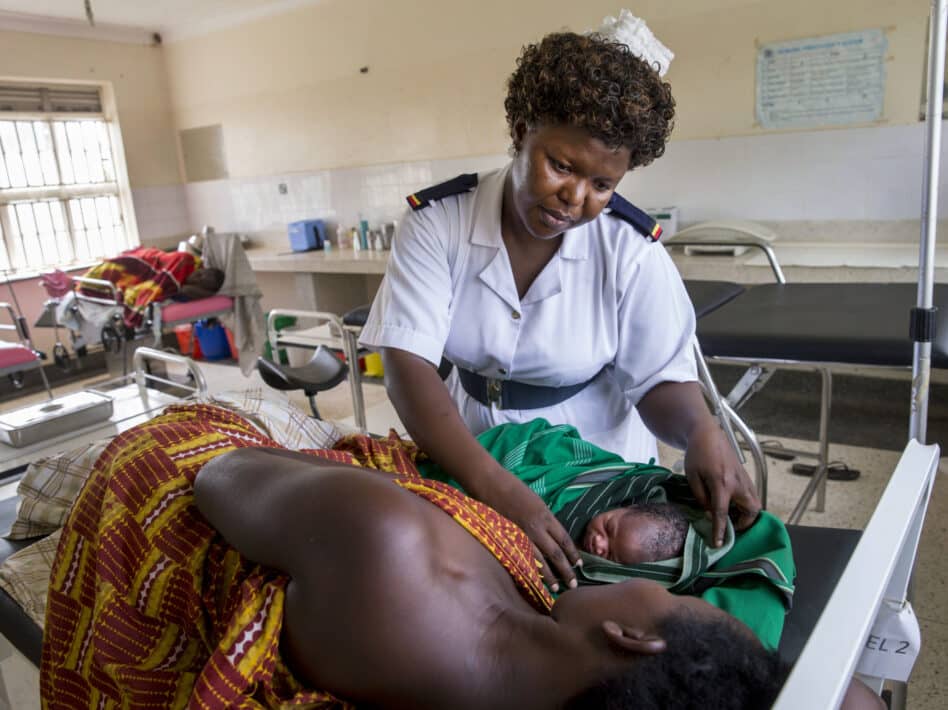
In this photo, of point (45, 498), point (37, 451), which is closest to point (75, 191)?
point (37, 451)

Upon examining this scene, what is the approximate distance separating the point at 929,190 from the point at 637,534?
2.51 ft

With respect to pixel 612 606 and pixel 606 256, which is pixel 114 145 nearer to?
pixel 606 256

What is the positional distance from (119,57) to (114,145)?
715mm

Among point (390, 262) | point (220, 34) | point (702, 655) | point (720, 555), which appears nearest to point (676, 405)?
point (720, 555)

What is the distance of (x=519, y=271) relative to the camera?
1.33 metres

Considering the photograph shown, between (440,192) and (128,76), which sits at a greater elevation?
(128,76)

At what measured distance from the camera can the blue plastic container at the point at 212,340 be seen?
18.4ft

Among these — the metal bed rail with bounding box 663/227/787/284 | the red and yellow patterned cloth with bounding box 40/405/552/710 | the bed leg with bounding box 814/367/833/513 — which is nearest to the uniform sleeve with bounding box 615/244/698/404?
the red and yellow patterned cloth with bounding box 40/405/552/710

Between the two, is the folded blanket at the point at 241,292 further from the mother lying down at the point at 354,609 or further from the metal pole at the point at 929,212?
the metal pole at the point at 929,212

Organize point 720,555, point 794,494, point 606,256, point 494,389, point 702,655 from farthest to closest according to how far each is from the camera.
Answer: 1. point 794,494
2. point 494,389
3. point 606,256
4. point 720,555
5. point 702,655

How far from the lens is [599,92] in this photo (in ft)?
3.34

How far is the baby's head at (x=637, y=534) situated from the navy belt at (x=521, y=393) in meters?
0.33

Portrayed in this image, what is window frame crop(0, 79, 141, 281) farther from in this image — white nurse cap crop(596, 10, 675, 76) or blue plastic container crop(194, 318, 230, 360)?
white nurse cap crop(596, 10, 675, 76)

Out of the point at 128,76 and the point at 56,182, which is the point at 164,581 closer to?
the point at 56,182
